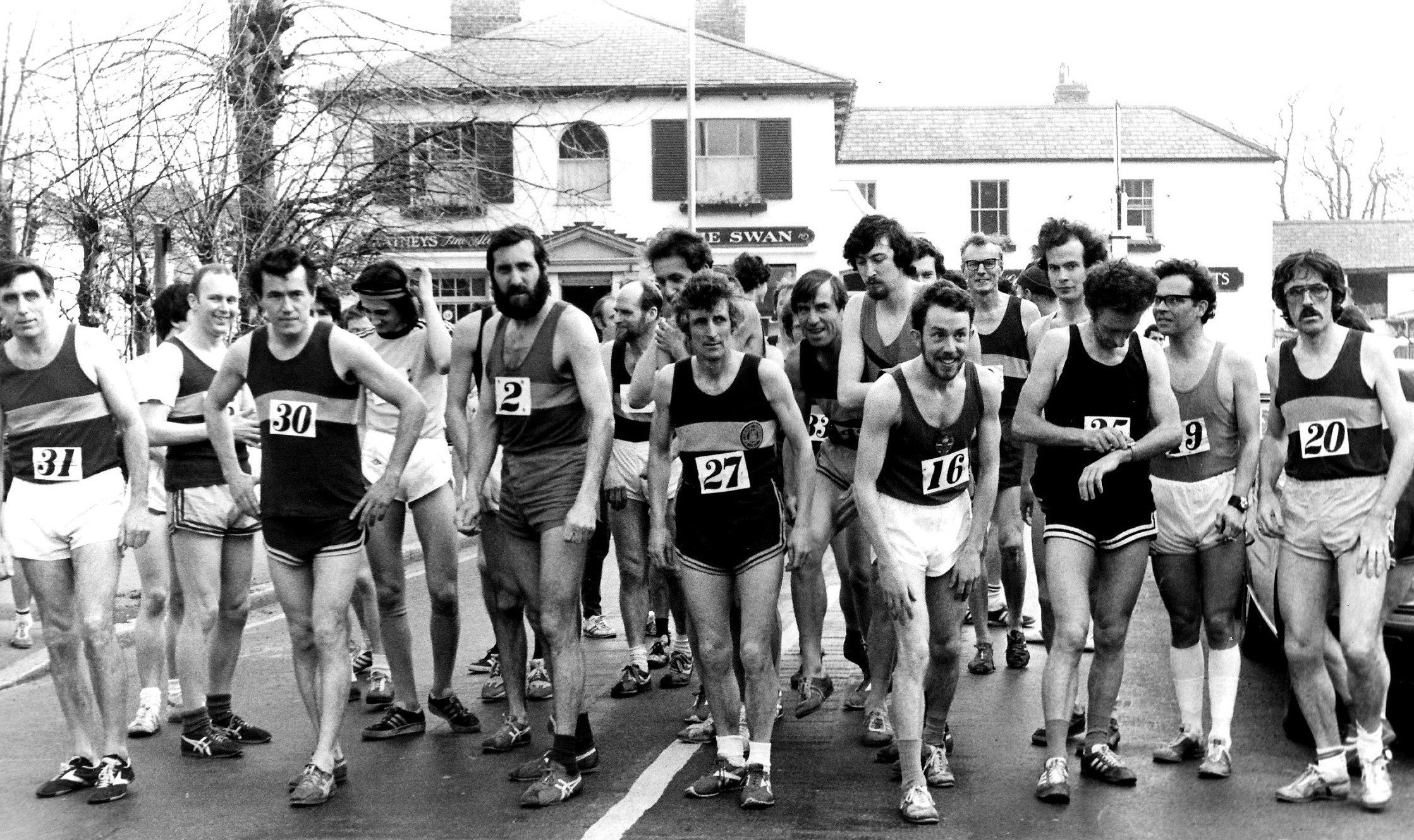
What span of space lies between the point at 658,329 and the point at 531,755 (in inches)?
84.9

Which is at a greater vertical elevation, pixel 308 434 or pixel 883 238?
pixel 883 238

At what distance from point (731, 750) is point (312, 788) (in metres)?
1.66

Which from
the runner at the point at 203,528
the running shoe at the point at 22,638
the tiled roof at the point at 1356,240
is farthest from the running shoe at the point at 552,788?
the tiled roof at the point at 1356,240

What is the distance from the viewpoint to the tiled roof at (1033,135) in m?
50.0

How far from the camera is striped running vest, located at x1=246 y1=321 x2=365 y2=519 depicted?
21.8ft

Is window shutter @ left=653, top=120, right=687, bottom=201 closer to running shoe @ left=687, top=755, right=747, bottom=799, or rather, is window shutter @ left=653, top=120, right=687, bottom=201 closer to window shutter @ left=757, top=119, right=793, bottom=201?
window shutter @ left=757, top=119, right=793, bottom=201

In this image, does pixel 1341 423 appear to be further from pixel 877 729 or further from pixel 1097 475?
pixel 877 729

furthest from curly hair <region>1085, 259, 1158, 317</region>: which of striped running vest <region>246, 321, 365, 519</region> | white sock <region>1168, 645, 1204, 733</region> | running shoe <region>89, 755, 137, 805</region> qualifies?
running shoe <region>89, 755, 137, 805</region>

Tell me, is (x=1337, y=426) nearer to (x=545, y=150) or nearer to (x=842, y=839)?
(x=842, y=839)

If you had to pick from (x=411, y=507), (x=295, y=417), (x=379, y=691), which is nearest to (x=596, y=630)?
(x=379, y=691)

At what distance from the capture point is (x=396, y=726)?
7.48 m

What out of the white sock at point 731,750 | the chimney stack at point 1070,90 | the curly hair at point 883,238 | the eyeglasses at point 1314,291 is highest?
the chimney stack at point 1070,90

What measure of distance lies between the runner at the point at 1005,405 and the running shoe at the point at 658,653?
1703mm

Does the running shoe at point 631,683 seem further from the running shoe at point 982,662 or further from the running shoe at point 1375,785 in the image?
the running shoe at point 1375,785
